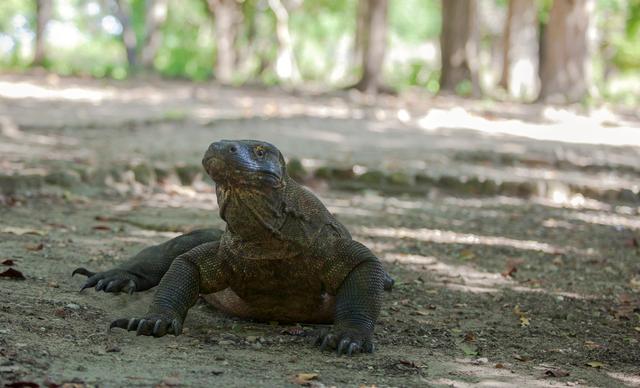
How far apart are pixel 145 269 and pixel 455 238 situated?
2.60 m

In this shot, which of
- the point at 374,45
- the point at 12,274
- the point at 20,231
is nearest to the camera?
the point at 12,274

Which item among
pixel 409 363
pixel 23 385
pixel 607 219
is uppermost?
pixel 23 385

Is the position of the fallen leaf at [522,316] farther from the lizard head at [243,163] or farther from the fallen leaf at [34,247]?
the fallen leaf at [34,247]

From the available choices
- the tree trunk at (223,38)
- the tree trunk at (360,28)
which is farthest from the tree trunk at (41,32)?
the tree trunk at (360,28)

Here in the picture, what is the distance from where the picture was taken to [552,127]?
531 inches

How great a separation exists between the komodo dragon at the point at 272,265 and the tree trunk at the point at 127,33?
21.4 metres

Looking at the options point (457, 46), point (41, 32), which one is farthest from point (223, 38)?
point (457, 46)

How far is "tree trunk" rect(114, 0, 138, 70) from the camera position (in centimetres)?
2520

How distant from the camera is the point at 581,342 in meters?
4.11

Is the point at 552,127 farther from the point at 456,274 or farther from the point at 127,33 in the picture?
the point at 127,33

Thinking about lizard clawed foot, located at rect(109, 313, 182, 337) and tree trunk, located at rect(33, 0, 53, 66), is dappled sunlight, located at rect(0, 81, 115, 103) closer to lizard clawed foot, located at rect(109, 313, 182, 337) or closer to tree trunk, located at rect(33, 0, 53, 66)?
tree trunk, located at rect(33, 0, 53, 66)

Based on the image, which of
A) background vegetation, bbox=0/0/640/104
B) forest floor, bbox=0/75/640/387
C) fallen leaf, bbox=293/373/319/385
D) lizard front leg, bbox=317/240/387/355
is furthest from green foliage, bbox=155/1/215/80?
fallen leaf, bbox=293/373/319/385

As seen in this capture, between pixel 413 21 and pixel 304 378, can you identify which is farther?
pixel 413 21

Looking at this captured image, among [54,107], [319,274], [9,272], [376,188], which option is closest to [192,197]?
[376,188]
